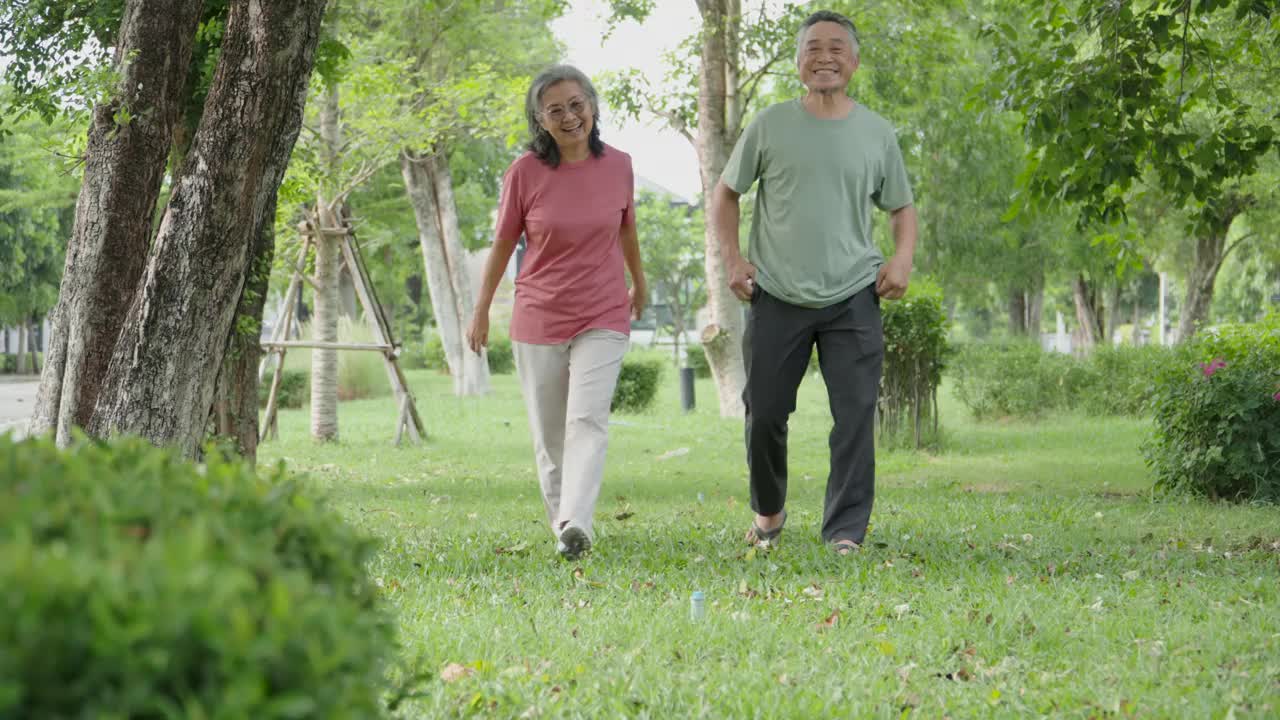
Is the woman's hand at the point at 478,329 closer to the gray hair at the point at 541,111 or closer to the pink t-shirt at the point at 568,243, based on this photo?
the pink t-shirt at the point at 568,243

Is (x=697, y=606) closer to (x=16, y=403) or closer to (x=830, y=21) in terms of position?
(x=830, y=21)

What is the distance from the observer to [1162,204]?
79.6 feet

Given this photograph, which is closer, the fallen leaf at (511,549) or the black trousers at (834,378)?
the black trousers at (834,378)

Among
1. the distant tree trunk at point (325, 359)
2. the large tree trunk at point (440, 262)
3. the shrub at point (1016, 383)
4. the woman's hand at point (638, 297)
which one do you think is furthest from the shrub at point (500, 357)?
the woman's hand at point (638, 297)

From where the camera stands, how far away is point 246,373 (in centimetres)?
909

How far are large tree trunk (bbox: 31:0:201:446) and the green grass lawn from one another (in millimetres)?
1739

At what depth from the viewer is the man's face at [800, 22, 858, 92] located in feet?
19.0

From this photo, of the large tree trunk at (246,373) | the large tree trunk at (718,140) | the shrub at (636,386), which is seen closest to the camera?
the large tree trunk at (246,373)

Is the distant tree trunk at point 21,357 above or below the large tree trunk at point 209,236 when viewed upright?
below

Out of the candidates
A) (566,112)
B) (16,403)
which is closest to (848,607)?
(566,112)

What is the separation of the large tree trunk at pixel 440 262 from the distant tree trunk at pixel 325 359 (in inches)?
357

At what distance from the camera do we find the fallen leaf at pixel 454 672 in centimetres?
383

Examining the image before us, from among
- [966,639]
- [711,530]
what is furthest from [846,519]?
[966,639]

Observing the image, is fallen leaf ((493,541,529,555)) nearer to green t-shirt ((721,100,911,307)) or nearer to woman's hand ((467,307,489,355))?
woman's hand ((467,307,489,355))
